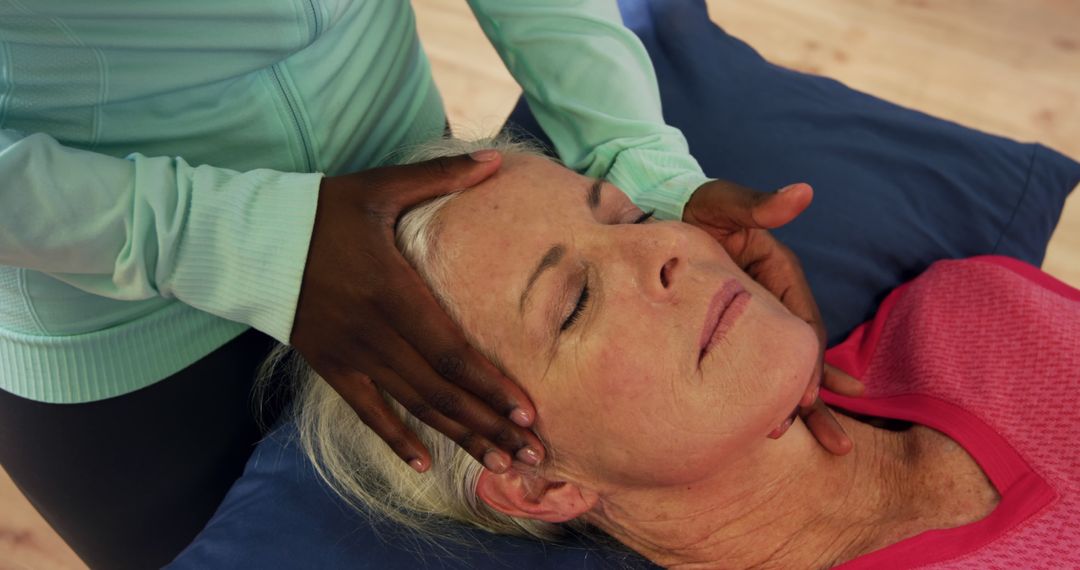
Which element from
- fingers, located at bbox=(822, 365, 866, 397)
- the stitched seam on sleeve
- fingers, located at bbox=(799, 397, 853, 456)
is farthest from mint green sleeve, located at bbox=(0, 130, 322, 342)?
the stitched seam on sleeve

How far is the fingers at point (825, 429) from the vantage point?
1217mm

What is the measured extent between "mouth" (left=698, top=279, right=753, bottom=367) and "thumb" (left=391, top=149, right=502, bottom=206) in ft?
1.04

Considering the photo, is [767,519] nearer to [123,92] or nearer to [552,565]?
[552,565]

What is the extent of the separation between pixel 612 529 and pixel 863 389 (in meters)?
0.47

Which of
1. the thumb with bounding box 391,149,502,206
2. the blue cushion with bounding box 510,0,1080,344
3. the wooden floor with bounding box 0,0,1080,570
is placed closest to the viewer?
the thumb with bounding box 391,149,502,206

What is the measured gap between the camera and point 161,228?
96cm

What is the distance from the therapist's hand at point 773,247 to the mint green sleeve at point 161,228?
1.79ft

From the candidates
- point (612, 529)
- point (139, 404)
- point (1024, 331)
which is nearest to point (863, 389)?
point (1024, 331)

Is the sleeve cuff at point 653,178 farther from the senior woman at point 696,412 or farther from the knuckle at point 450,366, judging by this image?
the knuckle at point 450,366

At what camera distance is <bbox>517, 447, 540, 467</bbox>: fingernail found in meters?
0.99

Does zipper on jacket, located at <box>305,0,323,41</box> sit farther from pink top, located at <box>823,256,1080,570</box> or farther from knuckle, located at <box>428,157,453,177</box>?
pink top, located at <box>823,256,1080,570</box>

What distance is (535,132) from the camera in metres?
1.77

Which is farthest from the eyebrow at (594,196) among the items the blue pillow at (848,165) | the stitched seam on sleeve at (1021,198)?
the stitched seam on sleeve at (1021,198)

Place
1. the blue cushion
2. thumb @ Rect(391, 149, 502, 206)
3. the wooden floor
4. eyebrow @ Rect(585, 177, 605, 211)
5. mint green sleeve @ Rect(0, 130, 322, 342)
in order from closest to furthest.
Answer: mint green sleeve @ Rect(0, 130, 322, 342), thumb @ Rect(391, 149, 502, 206), eyebrow @ Rect(585, 177, 605, 211), the blue cushion, the wooden floor
